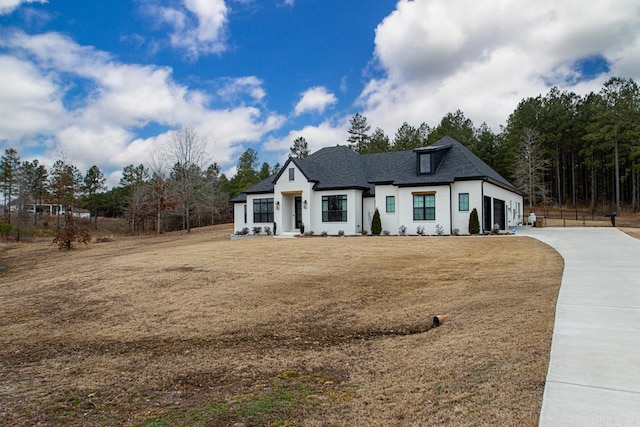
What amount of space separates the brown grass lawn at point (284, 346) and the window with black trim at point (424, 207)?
11778 millimetres

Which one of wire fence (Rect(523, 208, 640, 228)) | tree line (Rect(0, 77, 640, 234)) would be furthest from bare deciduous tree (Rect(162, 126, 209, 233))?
wire fence (Rect(523, 208, 640, 228))

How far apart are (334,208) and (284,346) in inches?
823

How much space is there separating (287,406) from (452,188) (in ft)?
73.6

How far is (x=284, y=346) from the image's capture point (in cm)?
627

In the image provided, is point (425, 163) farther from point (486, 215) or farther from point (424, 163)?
point (486, 215)

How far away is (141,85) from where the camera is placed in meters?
21.2

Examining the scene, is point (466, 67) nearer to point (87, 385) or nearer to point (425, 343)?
point (425, 343)

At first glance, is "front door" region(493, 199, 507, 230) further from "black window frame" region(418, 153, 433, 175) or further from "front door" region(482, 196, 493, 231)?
"black window frame" region(418, 153, 433, 175)

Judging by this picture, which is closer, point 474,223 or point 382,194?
point 474,223

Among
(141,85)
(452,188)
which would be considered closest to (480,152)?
(452,188)

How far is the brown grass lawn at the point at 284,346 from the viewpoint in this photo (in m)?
3.96

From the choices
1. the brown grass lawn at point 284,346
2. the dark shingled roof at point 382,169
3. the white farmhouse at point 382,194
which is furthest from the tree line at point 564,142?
the brown grass lawn at point 284,346

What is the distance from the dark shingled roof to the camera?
24.8 m

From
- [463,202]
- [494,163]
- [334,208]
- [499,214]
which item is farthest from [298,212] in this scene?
[494,163]
